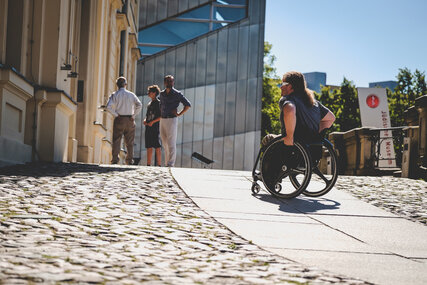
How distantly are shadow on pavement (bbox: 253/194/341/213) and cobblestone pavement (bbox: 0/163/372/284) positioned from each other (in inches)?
41.6

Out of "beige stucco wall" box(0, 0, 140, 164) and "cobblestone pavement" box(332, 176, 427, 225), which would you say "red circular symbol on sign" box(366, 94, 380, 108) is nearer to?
"cobblestone pavement" box(332, 176, 427, 225)

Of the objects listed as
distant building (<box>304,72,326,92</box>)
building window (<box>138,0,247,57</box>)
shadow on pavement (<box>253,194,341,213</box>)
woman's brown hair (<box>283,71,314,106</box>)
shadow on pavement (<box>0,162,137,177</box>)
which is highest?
distant building (<box>304,72,326,92</box>)

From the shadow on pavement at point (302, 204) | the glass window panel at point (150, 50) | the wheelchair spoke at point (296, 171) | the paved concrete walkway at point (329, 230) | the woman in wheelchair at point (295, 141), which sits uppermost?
the glass window panel at point (150, 50)

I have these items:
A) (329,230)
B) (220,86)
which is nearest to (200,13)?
(220,86)

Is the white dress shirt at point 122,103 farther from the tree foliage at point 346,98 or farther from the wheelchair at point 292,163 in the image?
the tree foliage at point 346,98

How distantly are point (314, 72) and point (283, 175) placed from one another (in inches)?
4685

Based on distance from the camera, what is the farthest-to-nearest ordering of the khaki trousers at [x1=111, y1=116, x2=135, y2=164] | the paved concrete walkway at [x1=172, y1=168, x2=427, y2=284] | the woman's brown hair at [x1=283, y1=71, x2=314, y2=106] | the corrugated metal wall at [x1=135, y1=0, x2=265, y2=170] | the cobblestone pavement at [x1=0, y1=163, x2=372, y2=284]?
the corrugated metal wall at [x1=135, y1=0, x2=265, y2=170] → the khaki trousers at [x1=111, y1=116, x2=135, y2=164] → the woman's brown hair at [x1=283, y1=71, x2=314, y2=106] → the paved concrete walkway at [x1=172, y1=168, x2=427, y2=284] → the cobblestone pavement at [x1=0, y1=163, x2=372, y2=284]

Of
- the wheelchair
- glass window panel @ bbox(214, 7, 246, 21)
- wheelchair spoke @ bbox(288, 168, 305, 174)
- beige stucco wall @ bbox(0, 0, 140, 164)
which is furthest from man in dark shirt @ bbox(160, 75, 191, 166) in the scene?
glass window panel @ bbox(214, 7, 246, 21)

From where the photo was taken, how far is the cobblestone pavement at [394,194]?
21.6 feet

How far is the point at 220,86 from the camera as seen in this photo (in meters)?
29.0

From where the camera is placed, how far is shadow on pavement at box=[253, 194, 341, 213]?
626 centimetres

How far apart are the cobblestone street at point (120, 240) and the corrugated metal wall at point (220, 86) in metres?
21.7

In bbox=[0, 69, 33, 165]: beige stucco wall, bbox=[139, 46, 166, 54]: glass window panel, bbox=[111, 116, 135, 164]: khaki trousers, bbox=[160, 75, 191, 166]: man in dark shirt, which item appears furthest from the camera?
bbox=[139, 46, 166, 54]: glass window panel

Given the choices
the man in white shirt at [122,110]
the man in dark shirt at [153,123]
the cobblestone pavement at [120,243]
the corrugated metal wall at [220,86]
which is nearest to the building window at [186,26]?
the corrugated metal wall at [220,86]
